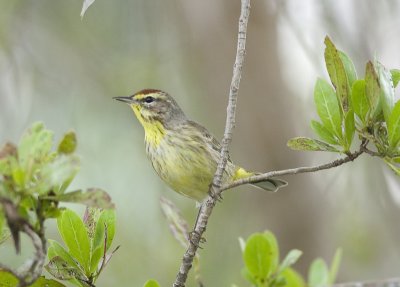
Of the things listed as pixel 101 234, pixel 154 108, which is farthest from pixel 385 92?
pixel 154 108

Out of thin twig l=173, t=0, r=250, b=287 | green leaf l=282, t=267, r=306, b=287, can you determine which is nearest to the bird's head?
thin twig l=173, t=0, r=250, b=287

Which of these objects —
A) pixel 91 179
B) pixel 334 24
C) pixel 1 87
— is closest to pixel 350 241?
pixel 334 24

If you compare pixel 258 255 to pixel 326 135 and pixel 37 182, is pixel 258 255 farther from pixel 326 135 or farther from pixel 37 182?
pixel 37 182

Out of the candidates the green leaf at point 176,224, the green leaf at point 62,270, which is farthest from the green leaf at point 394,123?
the green leaf at point 62,270

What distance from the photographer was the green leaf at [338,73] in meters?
2.12

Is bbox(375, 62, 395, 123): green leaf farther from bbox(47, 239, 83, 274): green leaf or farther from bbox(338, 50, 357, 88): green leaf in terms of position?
bbox(47, 239, 83, 274): green leaf

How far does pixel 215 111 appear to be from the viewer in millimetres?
6781

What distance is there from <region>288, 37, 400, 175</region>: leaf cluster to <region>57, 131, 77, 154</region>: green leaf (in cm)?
83

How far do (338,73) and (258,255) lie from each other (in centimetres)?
60

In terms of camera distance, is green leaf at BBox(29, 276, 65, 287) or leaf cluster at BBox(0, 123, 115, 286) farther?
green leaf at BBox(29, 276, 65, 287)

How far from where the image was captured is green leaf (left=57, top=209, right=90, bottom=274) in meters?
2.11

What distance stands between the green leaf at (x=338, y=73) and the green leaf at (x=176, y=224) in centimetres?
64

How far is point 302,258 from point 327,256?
0.22 meters

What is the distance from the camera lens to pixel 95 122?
7.42 metres
